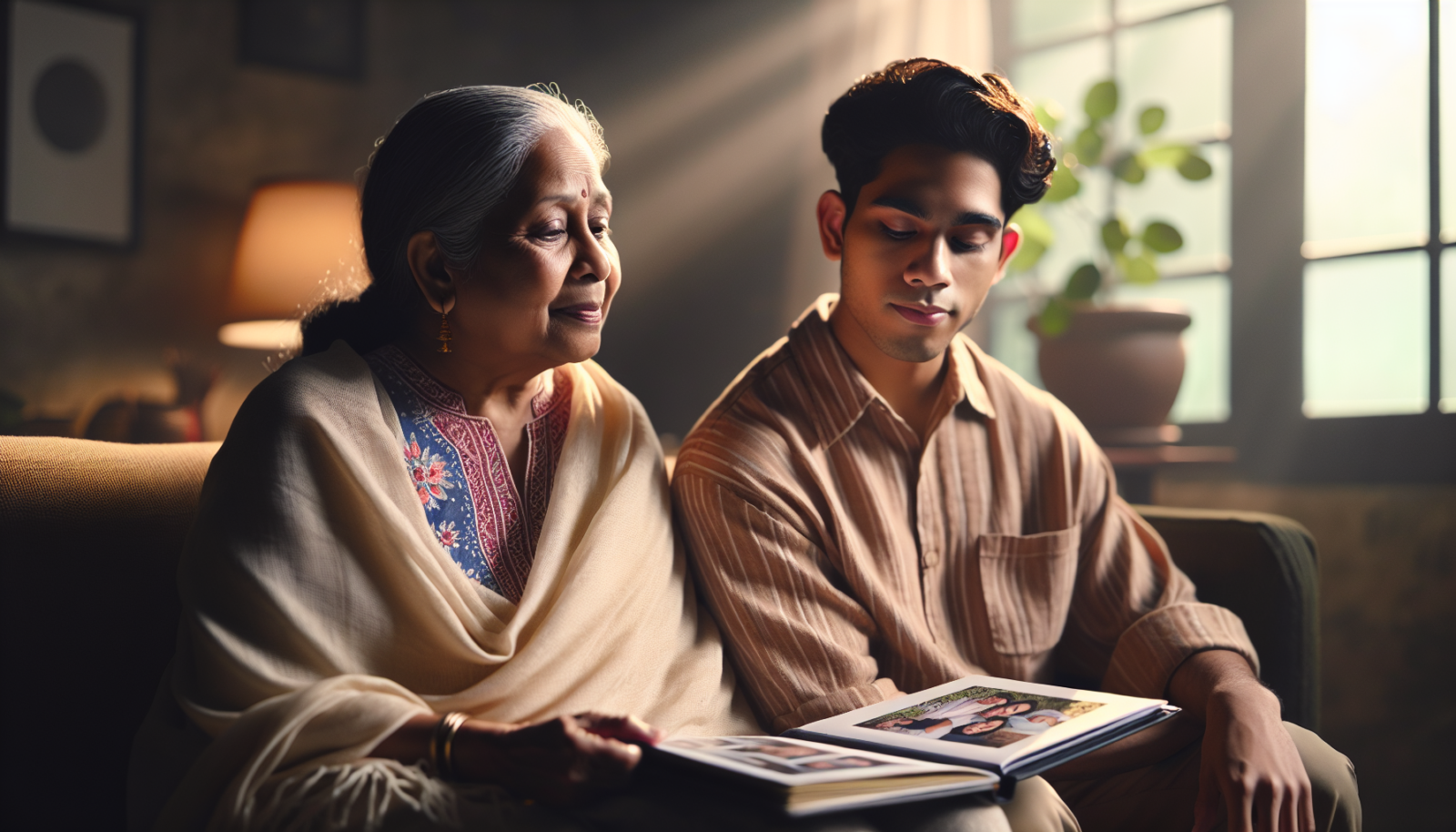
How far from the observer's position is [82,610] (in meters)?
1.30

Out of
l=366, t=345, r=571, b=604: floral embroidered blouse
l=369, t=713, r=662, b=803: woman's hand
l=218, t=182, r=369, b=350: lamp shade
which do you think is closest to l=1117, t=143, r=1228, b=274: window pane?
l=366, t=345, r=571, b=604: floral embroidered blouse

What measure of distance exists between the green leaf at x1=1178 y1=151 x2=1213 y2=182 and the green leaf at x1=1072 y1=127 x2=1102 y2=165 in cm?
18

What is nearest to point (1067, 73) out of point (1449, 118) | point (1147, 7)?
point (1147, 7)

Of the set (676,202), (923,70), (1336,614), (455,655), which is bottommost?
(1336,614)

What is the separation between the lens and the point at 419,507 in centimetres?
121

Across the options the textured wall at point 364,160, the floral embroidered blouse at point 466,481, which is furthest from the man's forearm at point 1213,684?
the textured wall at point 364,160

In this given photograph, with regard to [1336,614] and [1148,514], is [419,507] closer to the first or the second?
[1148,514]

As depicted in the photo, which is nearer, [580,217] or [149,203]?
[580,217]

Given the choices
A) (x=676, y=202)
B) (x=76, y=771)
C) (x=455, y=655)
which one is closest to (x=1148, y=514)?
(x=455, y=655)

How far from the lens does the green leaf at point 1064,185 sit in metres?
2.33

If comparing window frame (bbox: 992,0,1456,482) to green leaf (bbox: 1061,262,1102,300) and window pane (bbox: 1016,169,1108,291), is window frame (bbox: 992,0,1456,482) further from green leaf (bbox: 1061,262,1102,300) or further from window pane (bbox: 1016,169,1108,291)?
green leaf (bbox: 1061,262,1102,300)

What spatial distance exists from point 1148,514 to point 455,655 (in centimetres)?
123

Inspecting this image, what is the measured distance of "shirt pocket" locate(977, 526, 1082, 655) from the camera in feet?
4.77

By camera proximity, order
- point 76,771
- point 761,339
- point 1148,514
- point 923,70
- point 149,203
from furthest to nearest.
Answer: point 761,339 < point 149,203 < point 1148,514 < point 923,70 < point 76,771
